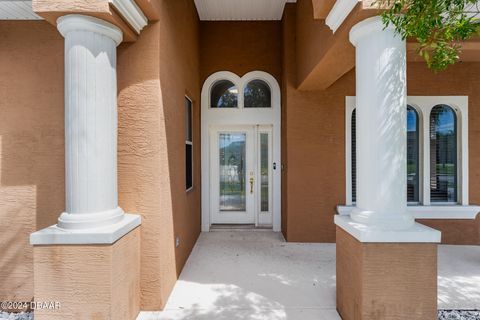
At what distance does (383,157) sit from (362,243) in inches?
30.1

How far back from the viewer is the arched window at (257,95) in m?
5.57

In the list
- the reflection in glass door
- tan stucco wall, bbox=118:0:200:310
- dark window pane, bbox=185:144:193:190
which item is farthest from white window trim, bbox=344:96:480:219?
tan stucco wall, bbox=118:0:200:310

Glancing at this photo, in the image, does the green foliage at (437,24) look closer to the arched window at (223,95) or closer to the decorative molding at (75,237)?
the decorative molding at (75,237)

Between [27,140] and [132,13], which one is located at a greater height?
[132,13]

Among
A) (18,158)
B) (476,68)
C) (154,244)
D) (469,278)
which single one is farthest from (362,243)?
(476,68)

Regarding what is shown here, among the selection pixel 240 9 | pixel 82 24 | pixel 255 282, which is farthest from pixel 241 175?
pixel 82 24

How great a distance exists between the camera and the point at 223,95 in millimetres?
5594

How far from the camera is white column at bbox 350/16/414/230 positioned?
221cm

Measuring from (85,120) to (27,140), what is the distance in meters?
1.36

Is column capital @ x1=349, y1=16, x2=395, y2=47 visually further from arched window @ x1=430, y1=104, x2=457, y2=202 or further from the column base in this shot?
arched window @ x1=430, y1=104, x2=457, y2=202

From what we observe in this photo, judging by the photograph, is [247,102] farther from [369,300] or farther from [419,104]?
[369,300]

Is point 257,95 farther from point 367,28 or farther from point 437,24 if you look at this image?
point 437,24

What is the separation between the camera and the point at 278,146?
17.7 feet

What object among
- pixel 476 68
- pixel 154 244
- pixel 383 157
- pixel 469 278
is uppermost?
pixel 476 68
